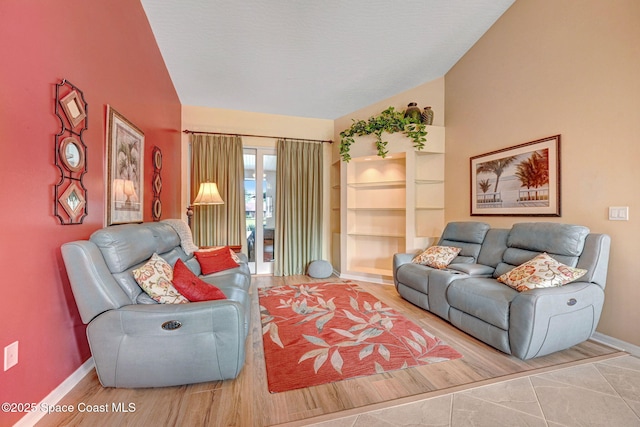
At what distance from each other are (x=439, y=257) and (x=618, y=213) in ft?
4.90

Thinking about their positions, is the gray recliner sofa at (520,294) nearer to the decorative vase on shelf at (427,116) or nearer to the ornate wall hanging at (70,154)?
the decorative vase on shelf at (427,116)

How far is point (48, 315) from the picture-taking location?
1438 millimetres

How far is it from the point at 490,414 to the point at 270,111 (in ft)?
14.8

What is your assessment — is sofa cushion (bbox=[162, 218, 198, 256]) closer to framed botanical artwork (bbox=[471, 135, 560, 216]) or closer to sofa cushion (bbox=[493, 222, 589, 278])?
sofa cushion (bbox=[493, 222, 589, 278])

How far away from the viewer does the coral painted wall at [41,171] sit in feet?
3.92

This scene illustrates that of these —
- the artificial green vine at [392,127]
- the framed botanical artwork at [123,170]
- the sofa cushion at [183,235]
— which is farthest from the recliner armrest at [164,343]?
the artificial green vine at [392,127]

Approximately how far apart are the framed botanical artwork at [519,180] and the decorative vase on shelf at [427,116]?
2.85ft

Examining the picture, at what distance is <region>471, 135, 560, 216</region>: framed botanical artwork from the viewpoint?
2572 millimetres

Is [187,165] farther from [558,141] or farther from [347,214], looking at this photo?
[558,141]

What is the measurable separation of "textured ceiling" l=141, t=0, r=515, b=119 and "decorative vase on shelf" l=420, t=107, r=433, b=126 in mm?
528

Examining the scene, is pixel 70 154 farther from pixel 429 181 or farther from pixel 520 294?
pixel 429 181

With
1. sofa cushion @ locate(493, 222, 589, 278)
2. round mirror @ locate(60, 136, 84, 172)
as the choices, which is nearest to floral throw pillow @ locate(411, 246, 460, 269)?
sofa cushion @ locate(493, 222, 589, 278)

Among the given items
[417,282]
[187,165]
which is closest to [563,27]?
[417,282]

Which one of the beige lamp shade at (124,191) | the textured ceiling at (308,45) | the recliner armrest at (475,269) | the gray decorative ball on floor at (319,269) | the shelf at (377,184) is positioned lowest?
the gray decorative ball on floor at (319,269)
